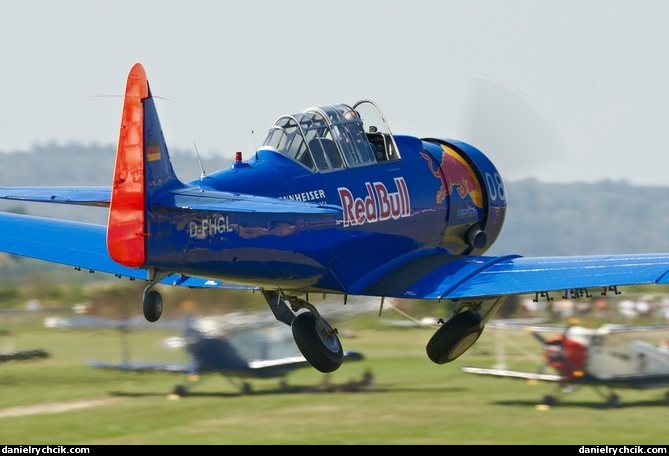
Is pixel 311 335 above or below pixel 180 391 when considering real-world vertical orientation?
above

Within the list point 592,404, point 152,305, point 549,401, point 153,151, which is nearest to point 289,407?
point 549,401

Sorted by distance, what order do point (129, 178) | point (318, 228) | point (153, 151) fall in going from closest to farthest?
point (129, 178) → point (153, 151) → point (318, 228)

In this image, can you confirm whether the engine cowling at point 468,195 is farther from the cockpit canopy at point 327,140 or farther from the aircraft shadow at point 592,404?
the aircraft shadow at point 592,404

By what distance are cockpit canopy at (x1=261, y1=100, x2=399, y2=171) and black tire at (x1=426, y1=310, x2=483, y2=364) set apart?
2.05 m

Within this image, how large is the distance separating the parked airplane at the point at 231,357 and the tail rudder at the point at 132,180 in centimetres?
695

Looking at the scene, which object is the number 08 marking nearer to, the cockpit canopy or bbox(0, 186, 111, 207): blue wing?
the cockpit canopy

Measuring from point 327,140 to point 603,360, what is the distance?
6.69m

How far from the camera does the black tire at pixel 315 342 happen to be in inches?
628

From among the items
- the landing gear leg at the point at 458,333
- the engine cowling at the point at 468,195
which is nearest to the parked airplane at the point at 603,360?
the engine cowling at the point at 468,195

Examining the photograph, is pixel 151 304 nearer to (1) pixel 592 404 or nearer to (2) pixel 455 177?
(2) pixel 455 177

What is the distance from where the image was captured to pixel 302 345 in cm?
1605

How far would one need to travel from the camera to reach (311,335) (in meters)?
16.0

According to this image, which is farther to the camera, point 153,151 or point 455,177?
point 455,177

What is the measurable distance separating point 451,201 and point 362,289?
2.20 m
